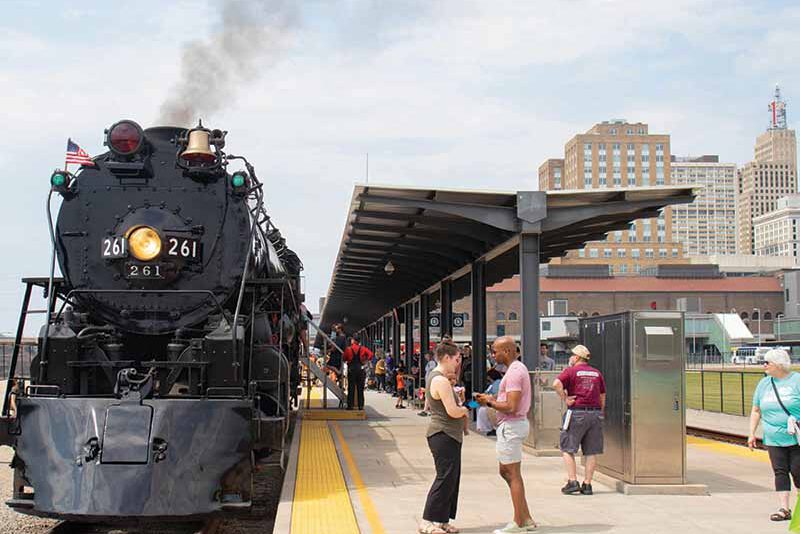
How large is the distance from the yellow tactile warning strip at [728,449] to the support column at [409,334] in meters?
12.4

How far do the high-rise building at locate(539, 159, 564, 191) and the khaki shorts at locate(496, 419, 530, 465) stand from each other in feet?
518

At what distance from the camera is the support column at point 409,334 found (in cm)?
2750

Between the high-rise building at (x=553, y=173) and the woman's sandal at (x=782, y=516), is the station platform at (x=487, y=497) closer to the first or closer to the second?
the woman's sandal at (x=782, y=516)

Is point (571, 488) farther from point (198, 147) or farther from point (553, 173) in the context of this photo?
point (553, 173)

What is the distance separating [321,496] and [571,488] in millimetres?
→ 2611

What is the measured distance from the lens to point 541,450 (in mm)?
12750

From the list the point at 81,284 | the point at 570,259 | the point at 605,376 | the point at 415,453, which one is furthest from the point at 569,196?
the point at 570,259

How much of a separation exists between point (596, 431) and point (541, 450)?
3.32 metres

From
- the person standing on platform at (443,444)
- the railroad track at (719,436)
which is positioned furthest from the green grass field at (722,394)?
the person standing on platform at (443,444)

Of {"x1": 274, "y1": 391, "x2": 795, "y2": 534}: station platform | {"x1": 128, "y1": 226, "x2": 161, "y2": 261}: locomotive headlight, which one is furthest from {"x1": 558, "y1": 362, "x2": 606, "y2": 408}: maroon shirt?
{"x1": 128, "y1": 226, "x2": 161, "y2": 261}: locomotive headlight

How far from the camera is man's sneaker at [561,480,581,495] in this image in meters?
9.46

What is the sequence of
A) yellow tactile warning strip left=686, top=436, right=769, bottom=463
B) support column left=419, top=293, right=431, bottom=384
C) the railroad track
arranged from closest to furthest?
yellow tactile warning strip left=686, top=436, right=769, bottom=463
the railroad track
support column left=419, top=293, right=431, bottom=384

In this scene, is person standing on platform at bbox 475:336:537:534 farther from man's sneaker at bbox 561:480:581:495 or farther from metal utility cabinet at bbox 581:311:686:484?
metal utility cabinet at bbox 581:311:686:484

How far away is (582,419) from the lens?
376 inches
